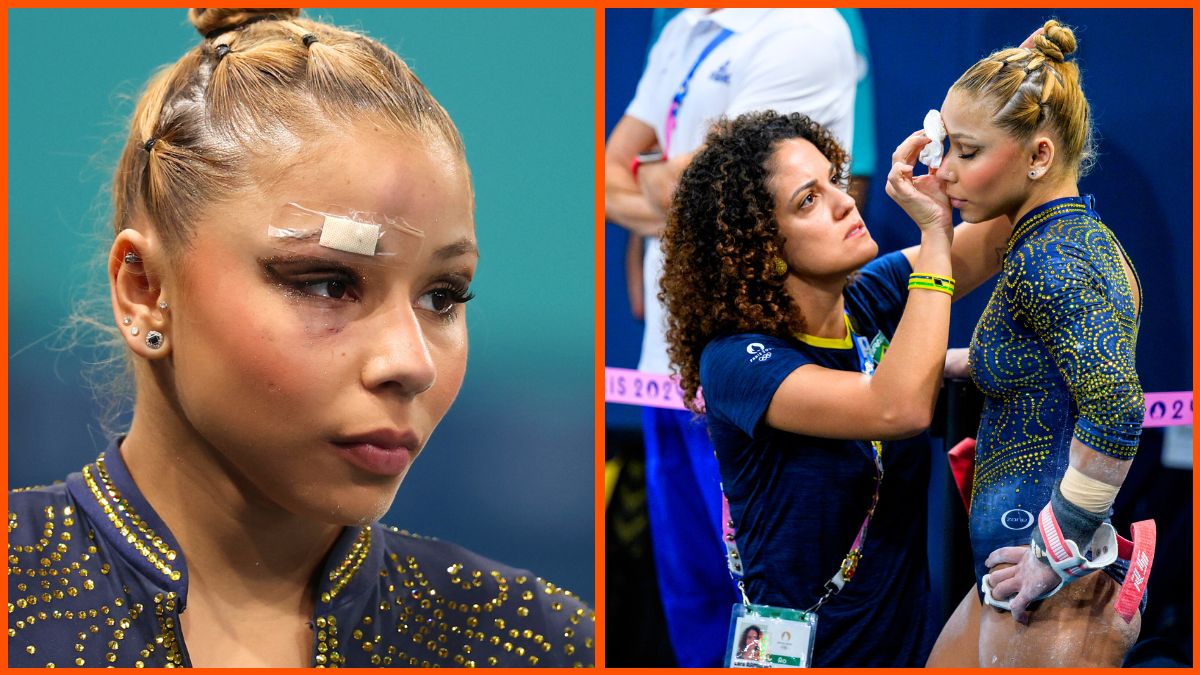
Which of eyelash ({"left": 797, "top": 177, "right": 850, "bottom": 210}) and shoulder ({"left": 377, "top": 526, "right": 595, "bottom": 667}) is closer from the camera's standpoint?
shoulder ({"left": 377, "top": 526, "right": 595, "bottom": 667})

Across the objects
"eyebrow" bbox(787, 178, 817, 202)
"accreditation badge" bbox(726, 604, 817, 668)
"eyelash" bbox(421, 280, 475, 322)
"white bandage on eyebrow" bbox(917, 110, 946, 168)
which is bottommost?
"accreditation badge" bbox(726, 604, 817, 668)

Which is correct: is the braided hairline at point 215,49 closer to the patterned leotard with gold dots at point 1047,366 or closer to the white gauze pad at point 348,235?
the white gauze pad at point 348,235

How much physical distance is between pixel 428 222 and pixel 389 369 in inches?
11.3

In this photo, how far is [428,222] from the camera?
2.44 meters

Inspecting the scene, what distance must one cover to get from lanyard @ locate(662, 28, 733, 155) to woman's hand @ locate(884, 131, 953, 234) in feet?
2.99

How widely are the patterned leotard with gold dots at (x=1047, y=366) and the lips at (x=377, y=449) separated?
1.23 m

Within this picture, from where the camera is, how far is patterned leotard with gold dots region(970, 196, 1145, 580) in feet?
8.44

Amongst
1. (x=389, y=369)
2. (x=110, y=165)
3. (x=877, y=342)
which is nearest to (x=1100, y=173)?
(x=877, y=342)

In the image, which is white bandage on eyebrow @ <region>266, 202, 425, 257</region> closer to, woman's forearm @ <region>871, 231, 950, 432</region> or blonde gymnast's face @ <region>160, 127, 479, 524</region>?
blonde gymnast's face @ <region>160, 127, 479, 524</region>

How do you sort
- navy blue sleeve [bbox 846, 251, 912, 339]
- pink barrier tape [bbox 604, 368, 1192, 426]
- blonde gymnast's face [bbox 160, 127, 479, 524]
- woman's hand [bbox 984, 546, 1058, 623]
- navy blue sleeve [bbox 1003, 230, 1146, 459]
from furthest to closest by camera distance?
1. pink barrier tape [bbox 604, 368, 1192, 426]
2. navy blue sleeve [bbox 846, 251, 912, 339]
3. woman's hand [bbox 984, 546, 1058, 623]
4. navy blue sleeve [bbox 1003, 230, 1146, 459]
5. blonde gymnast's face [bbox 160, 127, 479, 524]

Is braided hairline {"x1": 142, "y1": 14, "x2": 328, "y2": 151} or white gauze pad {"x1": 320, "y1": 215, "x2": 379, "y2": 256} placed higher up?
braided hairline {"x1": 142, "y1": 14, "x2": 328, "y2": 151}

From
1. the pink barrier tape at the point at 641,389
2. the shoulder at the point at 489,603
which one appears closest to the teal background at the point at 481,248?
the shoulder at the point at 489,603

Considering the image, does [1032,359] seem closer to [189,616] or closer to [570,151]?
[570,151]

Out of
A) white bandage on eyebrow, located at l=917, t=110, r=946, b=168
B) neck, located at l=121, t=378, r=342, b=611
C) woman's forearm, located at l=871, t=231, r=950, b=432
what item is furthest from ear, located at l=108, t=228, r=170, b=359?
white bandage on eyebrow, located at l=917, t=110, r=946, b=168
